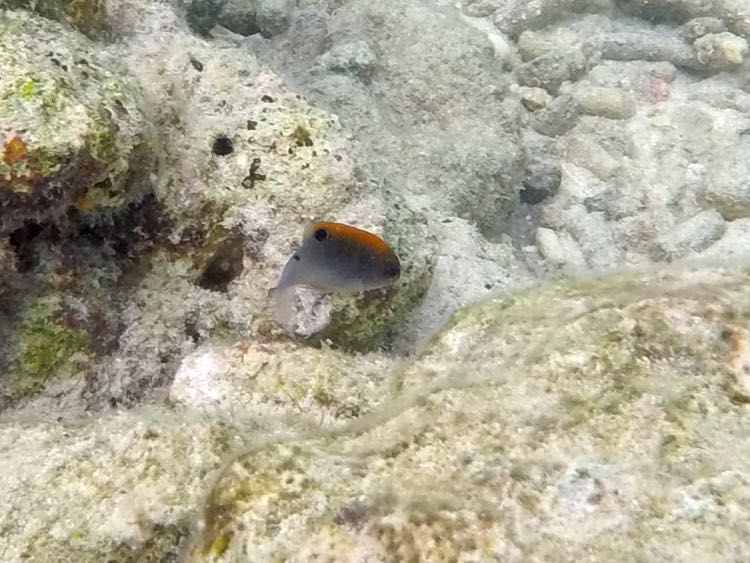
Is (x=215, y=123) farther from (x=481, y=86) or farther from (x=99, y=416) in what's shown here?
(x=481, y=86)

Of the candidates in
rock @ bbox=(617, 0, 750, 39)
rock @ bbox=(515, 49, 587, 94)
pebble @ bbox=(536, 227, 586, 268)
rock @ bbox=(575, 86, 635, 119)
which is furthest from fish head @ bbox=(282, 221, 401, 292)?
rock @ bbox=(617, 0, 750, 39)

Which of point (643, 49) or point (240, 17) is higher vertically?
point (643, 49)

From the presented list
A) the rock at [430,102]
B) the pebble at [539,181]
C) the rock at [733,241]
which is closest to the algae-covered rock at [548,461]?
the rock at [430,102]

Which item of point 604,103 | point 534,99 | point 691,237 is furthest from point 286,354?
point 604,103

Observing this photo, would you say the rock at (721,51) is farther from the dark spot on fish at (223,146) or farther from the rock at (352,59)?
the dark spot on fish at (223,146)

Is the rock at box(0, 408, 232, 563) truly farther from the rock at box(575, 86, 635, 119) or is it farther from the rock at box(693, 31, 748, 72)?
the rock at box(693, 31, 748, 72)

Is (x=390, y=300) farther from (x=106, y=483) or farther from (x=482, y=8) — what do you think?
(x=482, y=8)
